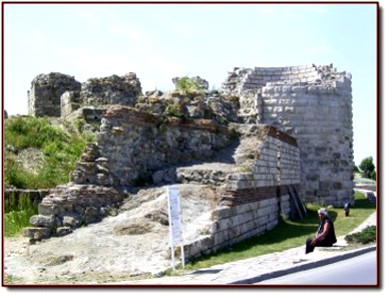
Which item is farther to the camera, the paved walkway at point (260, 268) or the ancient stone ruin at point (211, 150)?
the ancient stone ruin at point (211, 150)

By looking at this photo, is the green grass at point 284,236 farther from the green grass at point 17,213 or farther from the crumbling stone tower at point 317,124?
the green grass at point 17,213

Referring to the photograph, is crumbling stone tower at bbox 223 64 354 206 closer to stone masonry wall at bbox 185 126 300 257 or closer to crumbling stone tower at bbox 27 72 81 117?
stone masonry wall at bbox 185 126 300 257

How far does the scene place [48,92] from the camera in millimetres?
23906

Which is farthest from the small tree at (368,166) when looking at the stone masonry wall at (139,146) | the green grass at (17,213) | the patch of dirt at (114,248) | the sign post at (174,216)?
the green grass at (17,213)

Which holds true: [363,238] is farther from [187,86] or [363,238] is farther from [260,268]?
[187,86]

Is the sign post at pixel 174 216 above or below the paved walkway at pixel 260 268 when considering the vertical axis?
above

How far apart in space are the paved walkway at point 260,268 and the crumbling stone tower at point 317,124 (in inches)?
476

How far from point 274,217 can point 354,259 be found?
18.7 ft

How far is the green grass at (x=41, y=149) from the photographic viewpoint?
15406 millimetres

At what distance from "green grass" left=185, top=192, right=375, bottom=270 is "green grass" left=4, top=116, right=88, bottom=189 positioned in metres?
5.47

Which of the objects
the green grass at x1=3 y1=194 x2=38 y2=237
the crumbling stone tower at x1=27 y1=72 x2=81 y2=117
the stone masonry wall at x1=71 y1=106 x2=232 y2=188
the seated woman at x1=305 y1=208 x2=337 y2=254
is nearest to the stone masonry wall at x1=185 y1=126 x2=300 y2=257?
the stone masonry wall at x1=71 y1=106 x2=232 y2=188

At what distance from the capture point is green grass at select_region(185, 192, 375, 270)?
36.8 ft

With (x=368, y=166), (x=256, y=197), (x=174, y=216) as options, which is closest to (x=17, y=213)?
(x=174, y=216)

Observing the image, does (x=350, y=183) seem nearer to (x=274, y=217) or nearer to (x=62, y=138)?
(x=274, y=217)
